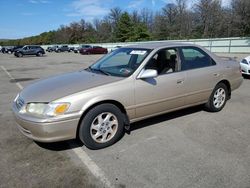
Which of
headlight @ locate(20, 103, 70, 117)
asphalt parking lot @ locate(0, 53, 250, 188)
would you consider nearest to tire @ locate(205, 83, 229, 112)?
asphalt parking lot @ locate(0, 53, 250, 188)

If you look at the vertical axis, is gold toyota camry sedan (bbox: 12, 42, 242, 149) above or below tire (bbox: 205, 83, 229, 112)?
above

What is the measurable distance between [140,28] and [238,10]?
2676cm

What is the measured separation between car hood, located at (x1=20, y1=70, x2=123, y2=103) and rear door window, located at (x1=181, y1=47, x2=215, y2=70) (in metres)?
1.51

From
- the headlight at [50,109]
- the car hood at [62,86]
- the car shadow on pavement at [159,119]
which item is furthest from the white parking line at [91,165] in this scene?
the car shadow on pavement at [159,119]

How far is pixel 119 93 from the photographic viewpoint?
3.92 m

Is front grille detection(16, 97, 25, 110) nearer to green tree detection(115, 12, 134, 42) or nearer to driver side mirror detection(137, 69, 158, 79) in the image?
driver side mirror detection(137, 69, 158, 79)

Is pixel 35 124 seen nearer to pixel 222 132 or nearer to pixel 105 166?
pixel 105 166

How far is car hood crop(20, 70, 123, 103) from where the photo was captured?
12.1 feet

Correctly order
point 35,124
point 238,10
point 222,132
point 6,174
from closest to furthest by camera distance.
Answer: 1. point 6,174
2. point 35,124
3. point 222,132
4. point 238,10

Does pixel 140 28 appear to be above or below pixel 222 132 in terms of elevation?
Result: above

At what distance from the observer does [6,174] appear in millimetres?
3227

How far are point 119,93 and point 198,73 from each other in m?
1.89

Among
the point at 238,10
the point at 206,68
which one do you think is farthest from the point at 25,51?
the point at 206,68

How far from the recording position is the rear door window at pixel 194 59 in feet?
16.0
